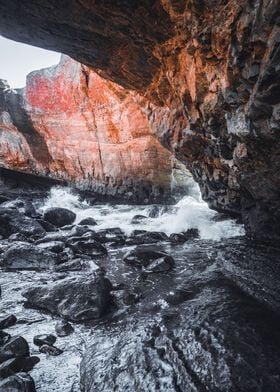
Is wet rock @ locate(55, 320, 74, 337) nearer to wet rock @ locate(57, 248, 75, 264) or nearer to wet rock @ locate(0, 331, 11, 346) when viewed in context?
wet rock @ locate(0, 331, 11, 346)

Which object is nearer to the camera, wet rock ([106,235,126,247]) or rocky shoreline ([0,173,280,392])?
rocky shoreline ([0,173,280,392])

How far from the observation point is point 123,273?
5.33 m

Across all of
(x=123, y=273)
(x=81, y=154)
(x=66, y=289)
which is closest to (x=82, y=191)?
(x=81, y=154)

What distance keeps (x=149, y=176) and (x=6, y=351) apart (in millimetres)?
12231

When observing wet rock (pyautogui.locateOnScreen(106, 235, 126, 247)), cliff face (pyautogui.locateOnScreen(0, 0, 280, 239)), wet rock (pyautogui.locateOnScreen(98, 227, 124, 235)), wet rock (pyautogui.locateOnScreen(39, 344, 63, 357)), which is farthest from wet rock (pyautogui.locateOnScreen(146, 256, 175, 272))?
wet rock (pyautogui.locateOnScreen(98, 227, 124, 235))

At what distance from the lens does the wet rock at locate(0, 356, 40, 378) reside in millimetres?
2438

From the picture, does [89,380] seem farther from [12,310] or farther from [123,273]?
[123,273]

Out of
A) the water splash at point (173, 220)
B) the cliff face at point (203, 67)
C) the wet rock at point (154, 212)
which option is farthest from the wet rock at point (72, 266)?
the wet rock at point (154, 212)

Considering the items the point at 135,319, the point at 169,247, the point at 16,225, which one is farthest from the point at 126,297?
the point at 16,225

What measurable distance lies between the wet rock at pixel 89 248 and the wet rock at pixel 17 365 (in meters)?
3.99

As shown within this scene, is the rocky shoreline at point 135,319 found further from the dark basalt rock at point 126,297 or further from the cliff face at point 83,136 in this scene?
the cliff face at point 83,136

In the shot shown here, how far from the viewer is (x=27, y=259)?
5812mm

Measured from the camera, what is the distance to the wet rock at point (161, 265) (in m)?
5.34

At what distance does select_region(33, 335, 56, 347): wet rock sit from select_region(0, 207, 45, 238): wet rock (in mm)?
5898
